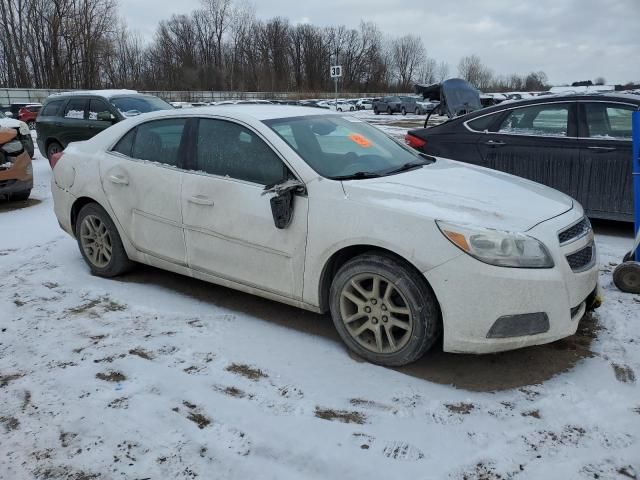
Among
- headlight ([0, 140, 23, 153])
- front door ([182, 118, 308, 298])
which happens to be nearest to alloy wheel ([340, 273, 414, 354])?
front door ([182, 118, 308, 298])

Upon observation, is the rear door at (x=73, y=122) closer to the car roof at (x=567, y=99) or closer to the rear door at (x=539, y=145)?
the car roof at (x=567, y=99)

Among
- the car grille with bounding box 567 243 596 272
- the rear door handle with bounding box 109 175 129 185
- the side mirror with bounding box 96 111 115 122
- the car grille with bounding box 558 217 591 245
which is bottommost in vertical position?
the car grille with bounding box 567 243 596 272

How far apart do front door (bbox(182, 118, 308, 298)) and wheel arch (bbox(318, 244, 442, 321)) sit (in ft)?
0.50

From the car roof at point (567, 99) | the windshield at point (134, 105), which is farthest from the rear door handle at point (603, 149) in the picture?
the windshield at point (134, 105)

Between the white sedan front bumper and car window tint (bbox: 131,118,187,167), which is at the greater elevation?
car window tint (bbox: 131,118,187,167)

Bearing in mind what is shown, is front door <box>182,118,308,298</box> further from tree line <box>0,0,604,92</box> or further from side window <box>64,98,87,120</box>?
tree line <box>0,0,604,92</box>

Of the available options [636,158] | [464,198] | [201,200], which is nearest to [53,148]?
[201,200]

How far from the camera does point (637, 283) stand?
4.21m

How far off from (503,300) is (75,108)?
11027 mm

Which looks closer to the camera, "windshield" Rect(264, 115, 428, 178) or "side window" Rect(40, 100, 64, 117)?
"windshield" Rect(264, 115, 428, 178)

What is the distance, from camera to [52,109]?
12.0m

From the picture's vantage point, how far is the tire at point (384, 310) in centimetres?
305

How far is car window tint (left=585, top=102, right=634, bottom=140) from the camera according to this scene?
5.68 meters

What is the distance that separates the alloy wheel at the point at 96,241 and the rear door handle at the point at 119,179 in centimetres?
40
